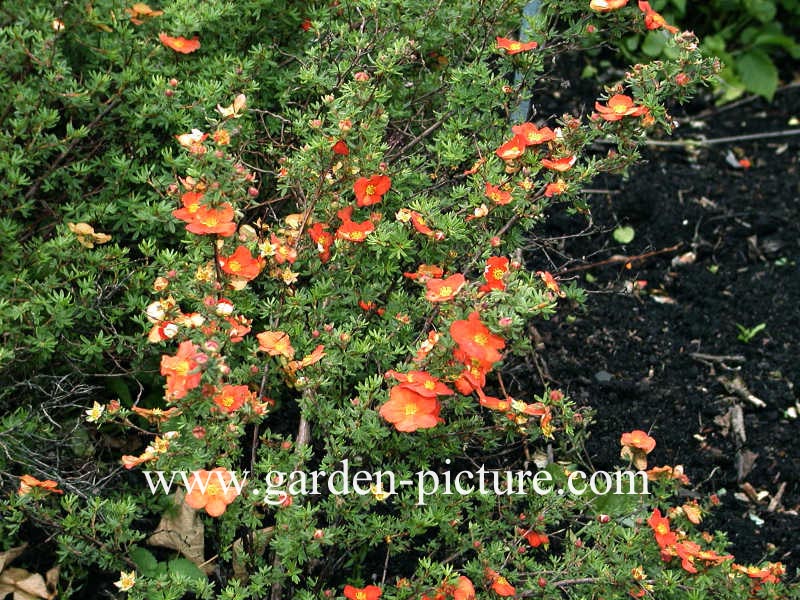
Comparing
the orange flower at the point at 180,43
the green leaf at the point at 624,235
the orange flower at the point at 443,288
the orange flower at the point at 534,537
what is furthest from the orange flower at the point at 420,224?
the green leaf at the point at 624,235

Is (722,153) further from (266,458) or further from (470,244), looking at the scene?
(266,458)

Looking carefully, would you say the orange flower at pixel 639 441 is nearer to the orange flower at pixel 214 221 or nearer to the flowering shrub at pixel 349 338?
the flowering shrub at pixel 349 338

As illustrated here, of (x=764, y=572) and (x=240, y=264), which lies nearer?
(x=240, y=264)

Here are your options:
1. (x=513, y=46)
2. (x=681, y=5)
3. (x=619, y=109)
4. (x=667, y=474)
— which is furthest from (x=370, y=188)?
(x=681, y=5)

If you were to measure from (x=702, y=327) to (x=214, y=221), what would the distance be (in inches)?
80.0

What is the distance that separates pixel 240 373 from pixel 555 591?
80 cm

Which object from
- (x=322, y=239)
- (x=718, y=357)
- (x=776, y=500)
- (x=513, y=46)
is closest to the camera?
(x=322, y=239)

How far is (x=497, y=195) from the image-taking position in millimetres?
2027

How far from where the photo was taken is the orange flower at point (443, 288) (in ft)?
5.71

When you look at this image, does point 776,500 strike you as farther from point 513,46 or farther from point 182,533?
point 182,533

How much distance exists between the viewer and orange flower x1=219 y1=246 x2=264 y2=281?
74.8 inches

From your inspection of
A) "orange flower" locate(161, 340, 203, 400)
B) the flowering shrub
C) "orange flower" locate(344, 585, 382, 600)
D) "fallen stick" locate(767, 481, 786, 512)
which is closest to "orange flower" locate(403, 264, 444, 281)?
the flowering shrub

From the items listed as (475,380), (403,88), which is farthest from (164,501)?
(403,88)

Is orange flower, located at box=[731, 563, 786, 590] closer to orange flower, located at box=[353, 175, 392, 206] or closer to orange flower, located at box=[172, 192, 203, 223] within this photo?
orange flower, located at box=[353, 175, 392, 206]
